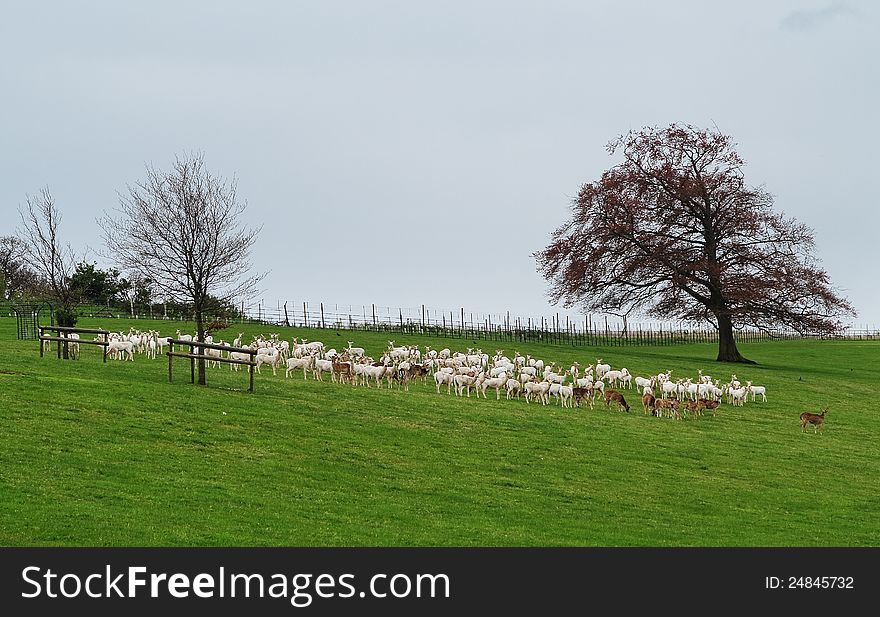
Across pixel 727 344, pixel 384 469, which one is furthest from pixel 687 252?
pixel 384 469

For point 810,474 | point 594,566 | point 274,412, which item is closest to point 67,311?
point 274,412

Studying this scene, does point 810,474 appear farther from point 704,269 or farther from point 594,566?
point 704,269

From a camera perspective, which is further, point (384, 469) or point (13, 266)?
point (13, 266)

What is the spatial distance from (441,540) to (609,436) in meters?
14.6

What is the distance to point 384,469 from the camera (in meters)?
24.6

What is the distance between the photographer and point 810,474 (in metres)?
28.5

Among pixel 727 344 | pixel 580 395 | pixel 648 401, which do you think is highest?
pixel 727 344

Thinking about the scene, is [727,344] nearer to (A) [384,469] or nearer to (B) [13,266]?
(A) [384,469]

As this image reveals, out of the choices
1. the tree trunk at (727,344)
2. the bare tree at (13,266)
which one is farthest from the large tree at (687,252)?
the bare tree at (13,266)

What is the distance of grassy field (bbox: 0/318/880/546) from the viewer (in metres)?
18.5

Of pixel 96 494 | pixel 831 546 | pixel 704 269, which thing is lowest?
pixel 831 546

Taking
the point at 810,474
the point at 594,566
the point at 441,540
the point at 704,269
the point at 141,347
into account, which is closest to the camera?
the point at 594,566

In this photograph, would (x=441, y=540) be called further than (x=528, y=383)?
No

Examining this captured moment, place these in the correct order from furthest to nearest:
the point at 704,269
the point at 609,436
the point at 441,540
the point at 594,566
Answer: the point at 704,269 < the point at 609,436 < the point at 441,540 < the point at 594,566
